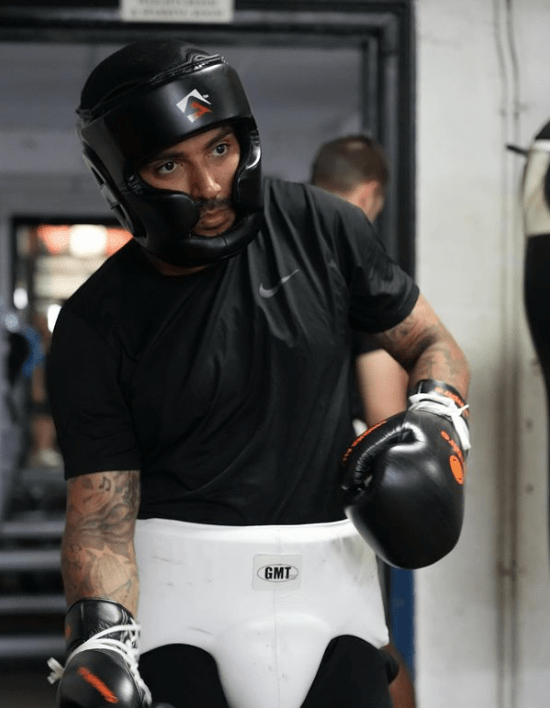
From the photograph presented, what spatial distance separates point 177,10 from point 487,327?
47.4 inches

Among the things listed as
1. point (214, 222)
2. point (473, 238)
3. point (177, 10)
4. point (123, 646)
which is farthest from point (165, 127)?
point (473, 238)

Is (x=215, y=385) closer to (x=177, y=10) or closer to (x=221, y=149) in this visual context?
(x=221, y=149)

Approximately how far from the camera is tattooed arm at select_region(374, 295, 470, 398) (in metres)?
1.67

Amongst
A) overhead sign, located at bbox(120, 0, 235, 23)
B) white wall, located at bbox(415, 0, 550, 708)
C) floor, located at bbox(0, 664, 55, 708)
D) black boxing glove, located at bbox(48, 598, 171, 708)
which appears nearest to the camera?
black boxing glove, located at bbox(48, 598, 171, 708)

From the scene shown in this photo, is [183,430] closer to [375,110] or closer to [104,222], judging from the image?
[375,110]

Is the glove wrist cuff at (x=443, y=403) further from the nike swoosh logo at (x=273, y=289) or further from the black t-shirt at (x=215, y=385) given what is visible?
the nike swoosh logo at (x=273, y=289)

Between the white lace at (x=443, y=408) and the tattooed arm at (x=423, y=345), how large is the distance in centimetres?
9

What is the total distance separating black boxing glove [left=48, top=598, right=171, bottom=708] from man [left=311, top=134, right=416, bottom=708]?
1.04 meters

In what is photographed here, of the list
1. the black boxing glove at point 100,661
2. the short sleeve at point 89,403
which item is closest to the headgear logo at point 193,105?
the short sleeve at point 89,403

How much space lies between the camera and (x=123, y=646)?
54.9 inches

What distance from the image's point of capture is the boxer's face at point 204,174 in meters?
1.51

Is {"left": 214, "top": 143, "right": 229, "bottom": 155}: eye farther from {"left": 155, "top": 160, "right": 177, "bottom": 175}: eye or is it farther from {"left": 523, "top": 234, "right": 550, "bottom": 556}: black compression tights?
{"left": 523, "top": 234, "right": 550, "bottom": 556}: black compression tights

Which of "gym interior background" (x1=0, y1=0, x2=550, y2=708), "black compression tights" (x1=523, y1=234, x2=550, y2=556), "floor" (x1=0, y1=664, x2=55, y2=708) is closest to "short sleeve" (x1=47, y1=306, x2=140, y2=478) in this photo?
"black compression tights" (x1=523, y1=234, x2=550, y2=556)

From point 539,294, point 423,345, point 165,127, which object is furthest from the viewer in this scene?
point 539,294
